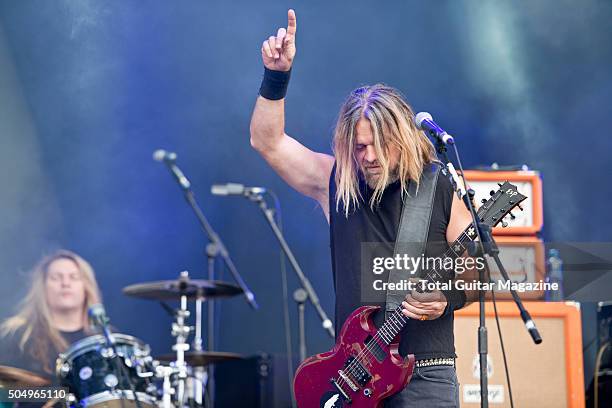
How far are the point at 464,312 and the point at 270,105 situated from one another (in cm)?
164

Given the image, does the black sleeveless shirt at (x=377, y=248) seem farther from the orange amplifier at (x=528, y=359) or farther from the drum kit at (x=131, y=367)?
the drum kit at (x=131, y=367)

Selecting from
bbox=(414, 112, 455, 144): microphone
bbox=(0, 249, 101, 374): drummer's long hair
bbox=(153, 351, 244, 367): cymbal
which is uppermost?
bbox=(414, 112, 455, 144): microphone

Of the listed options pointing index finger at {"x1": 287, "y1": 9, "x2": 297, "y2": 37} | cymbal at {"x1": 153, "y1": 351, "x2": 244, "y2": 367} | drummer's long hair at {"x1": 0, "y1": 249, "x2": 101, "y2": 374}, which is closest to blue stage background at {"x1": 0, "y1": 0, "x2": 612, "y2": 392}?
drummer's long hair at {"x1": 0, "y1": 249, "x2": 101, "y2": 374}

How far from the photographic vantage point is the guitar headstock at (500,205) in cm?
338

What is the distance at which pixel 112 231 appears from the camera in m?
6.77

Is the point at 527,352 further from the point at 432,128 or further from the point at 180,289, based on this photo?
the point at 180,289

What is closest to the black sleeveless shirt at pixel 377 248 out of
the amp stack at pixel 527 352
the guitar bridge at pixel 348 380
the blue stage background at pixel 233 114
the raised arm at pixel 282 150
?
the guitar bridge at pixel 348 380

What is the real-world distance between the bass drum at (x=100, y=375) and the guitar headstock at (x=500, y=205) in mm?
2749

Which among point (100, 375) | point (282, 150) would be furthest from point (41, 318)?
point (282, 150)

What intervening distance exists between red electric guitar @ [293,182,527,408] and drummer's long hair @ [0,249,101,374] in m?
2.77

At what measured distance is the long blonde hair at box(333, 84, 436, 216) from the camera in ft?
11.8

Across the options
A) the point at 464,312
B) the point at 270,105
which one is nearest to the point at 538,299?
the point at 464,312

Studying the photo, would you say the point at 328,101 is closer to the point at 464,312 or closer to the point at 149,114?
the point at 149,114

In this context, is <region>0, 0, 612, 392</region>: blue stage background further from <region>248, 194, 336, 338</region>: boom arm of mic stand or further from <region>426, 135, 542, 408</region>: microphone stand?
<region>426, 135, 542, 408</region>: microphone stand
